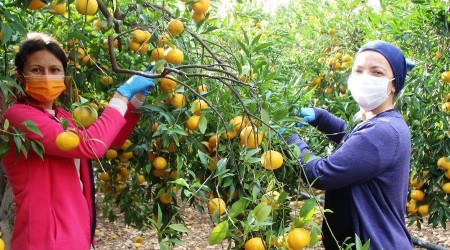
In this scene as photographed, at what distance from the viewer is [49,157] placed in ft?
6.07

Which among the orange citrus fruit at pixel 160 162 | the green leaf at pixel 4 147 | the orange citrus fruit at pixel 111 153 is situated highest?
the green leaf at pixel 4 147

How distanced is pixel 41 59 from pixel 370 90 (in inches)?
51.5

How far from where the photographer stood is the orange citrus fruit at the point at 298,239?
4.40 ft

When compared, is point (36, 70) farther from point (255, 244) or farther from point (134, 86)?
point (255, 244)

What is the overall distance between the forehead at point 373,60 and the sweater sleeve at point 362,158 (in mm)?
282

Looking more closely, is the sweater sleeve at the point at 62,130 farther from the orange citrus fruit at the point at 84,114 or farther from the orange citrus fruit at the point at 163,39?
the orange citrus fruit at the point at 163,39

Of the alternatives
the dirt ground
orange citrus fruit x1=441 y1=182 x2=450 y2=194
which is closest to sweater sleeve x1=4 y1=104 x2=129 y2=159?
orange citrus fruit x1=441 y1=182 x2=450 y2=194

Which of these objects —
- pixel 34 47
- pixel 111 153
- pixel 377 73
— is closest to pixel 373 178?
pixel 377 73

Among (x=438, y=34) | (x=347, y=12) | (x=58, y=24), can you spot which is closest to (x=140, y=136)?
(x=58, y=24)

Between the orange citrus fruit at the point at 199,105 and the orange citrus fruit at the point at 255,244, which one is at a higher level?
the orange citrus fruit at the point at 199,105

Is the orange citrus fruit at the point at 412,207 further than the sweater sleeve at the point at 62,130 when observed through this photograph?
Yes

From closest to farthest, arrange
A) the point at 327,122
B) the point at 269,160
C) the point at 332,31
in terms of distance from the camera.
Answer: the point at 269,160 → the point at 327,122 → the point at 332,31

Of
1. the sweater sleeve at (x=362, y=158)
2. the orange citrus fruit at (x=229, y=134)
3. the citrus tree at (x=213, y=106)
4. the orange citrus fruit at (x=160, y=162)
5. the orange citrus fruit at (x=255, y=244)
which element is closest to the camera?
the orange citrus fruit at (x=255, y=244)

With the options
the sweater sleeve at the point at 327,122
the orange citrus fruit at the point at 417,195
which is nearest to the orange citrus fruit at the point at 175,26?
the sweater sleeve at the point at 327,122
